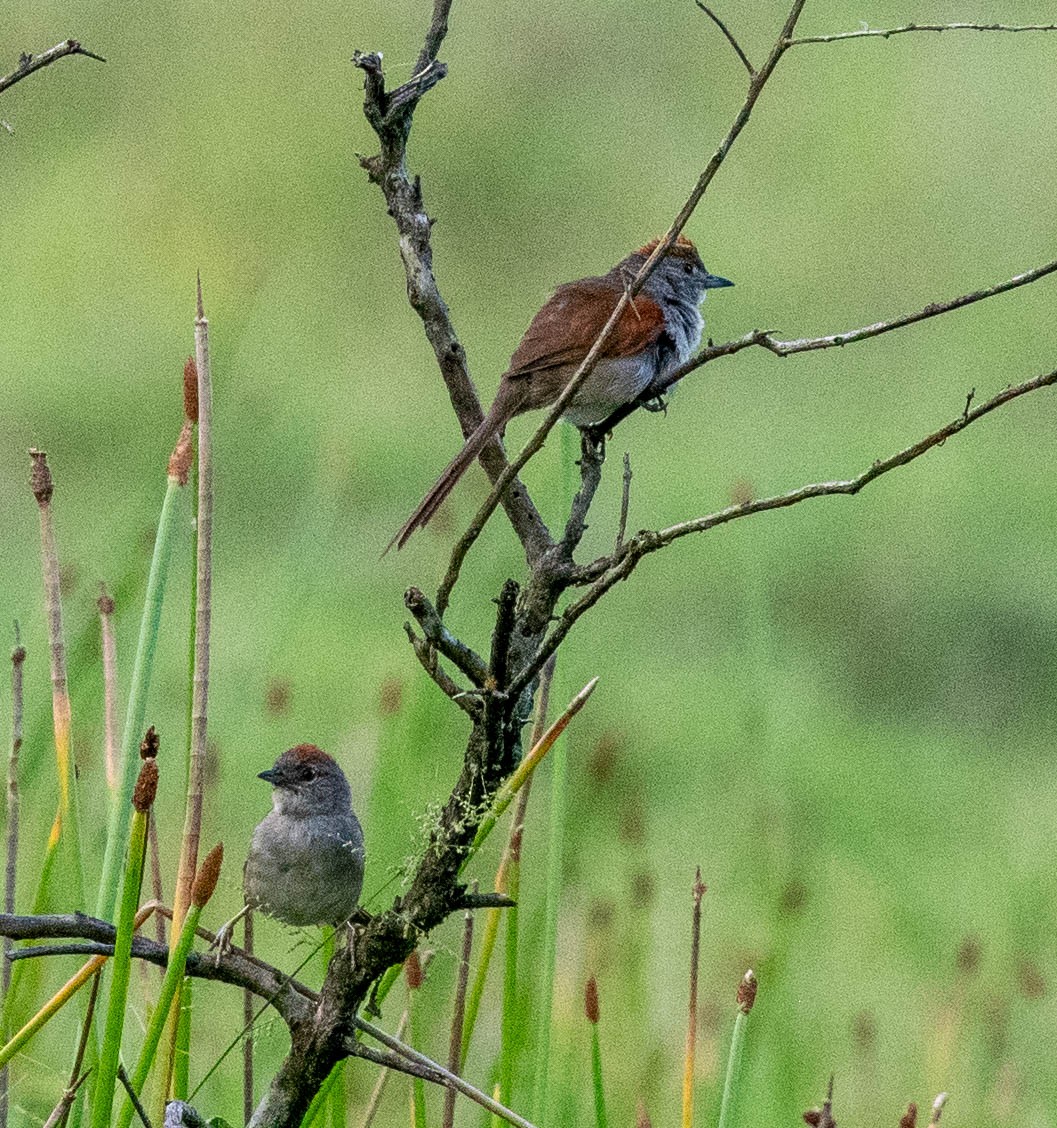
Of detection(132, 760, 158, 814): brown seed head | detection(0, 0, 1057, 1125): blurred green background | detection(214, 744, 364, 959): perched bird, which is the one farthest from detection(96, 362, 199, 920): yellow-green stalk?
detection(0, 0, 1057, 1125): blurred green background

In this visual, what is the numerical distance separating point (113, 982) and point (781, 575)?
3.49 meters

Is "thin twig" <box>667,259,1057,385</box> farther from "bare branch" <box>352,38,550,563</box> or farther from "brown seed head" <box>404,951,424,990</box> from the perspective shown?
"brown seed head" <box>404,951,424,990</box>

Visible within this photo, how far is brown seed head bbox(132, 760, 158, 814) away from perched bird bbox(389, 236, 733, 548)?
0.86 metres

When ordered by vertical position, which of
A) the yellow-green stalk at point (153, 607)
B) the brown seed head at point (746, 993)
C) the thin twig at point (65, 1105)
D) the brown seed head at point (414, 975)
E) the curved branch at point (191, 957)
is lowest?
the thin twig at point (65, 1105)

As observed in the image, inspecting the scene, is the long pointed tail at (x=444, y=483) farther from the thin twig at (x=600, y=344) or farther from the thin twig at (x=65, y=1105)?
the thin twig at (x=65, y=1105)

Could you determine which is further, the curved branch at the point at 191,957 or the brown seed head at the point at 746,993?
the brown seed head at the point at 746,993

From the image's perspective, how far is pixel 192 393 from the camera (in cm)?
87

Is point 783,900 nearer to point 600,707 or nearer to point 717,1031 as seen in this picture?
point 717,1031

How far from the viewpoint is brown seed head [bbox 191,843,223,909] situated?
80cm

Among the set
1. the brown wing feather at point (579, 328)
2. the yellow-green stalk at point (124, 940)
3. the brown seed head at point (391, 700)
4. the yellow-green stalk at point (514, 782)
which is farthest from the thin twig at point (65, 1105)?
the brown wing feather at point (579, 328)

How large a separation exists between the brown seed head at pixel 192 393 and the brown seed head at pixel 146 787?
19 centimetres

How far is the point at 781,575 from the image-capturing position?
419 centimetres

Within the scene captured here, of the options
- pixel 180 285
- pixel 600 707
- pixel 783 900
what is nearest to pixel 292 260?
pixel 180 285

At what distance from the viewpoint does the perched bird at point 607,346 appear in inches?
68.4
